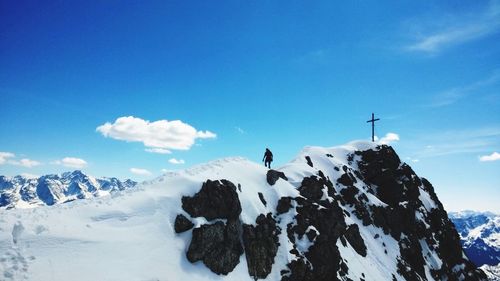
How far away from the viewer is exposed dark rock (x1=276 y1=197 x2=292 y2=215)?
35.7 m

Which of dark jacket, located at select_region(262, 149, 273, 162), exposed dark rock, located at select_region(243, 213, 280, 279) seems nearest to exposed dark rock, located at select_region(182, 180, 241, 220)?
exposed dark rock, located at select_region(243, 213, 280, 279)

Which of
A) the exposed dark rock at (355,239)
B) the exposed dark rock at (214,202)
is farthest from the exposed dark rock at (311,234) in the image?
the exposed dark rock at (355,239)

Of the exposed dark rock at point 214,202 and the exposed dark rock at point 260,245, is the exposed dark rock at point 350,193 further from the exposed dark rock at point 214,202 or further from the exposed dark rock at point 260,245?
the exposed dark rock at point 214,202

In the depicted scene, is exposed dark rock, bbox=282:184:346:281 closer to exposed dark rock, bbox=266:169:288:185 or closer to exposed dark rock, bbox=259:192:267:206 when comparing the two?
exposed dark rock, bbox=259:192:267:206

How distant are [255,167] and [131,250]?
22004mm

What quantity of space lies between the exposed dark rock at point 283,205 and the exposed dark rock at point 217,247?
8.21m

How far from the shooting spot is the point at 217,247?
2614cm

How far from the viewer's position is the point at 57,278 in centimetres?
1683

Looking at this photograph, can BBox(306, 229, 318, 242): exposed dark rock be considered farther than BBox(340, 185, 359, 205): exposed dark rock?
No

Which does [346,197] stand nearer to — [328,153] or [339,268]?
[328,153]

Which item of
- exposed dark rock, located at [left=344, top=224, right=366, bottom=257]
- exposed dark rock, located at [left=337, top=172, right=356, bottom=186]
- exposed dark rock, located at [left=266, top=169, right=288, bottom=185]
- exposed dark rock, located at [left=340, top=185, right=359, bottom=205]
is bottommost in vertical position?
exposed dark rock, located at [left=344, top=224, right=366, bottom=257]

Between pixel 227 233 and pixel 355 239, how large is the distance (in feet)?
78.9

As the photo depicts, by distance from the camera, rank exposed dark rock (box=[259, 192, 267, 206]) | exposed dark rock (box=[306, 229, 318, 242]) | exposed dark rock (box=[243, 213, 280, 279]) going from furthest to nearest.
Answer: exposed dark rock (box=[259, 192, 267, 206]), exposed dark rock (box=[306, 229, 318, 242]), exposed dark rock (box=[243, 213, 280, 279])

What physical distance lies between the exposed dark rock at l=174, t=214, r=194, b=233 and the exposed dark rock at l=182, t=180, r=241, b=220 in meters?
0.92
